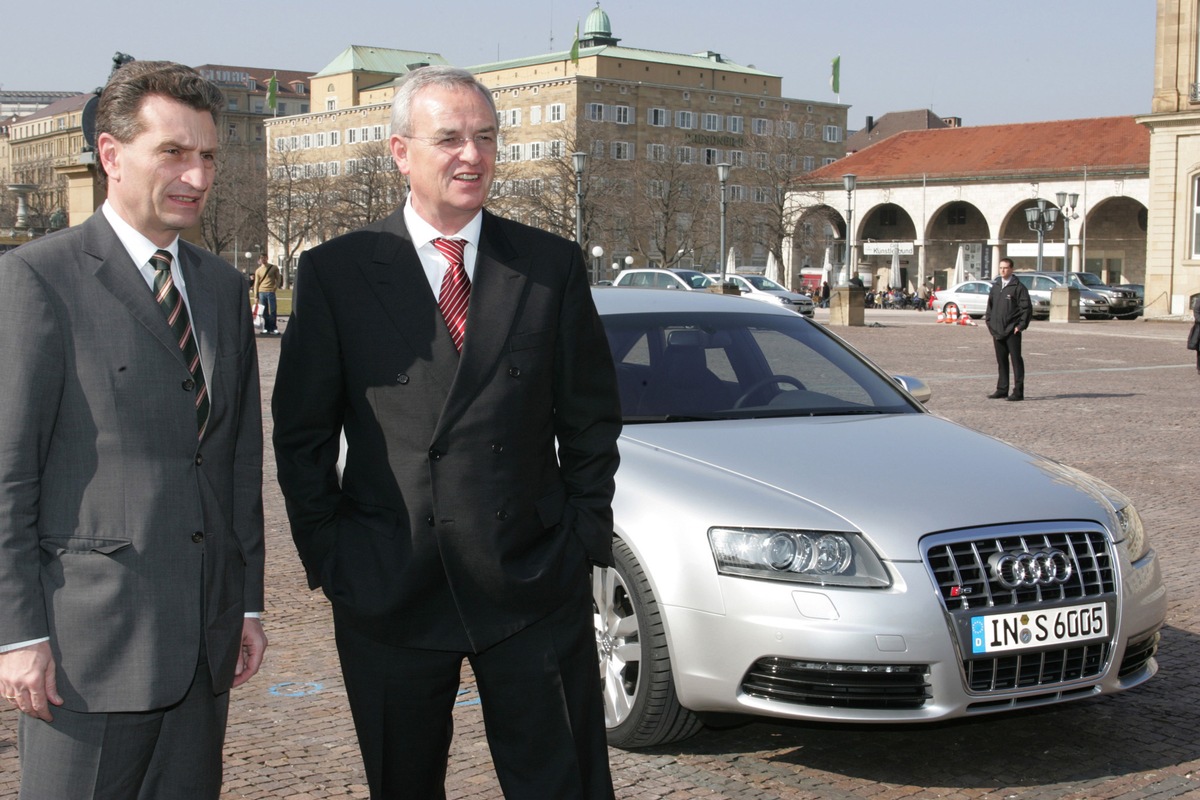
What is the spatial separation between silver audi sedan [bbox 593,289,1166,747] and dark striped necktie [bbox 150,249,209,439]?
2.01 metres

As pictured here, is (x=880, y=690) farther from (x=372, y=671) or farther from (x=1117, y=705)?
(x=372, y=671)

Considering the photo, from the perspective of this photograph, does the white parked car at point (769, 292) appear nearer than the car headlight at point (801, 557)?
No

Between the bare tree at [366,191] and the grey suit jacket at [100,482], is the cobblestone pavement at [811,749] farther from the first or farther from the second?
the bare tree at [366,191]

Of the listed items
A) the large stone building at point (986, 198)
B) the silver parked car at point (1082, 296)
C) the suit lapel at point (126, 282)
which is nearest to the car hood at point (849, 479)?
the suit lapel at point (126, 282)

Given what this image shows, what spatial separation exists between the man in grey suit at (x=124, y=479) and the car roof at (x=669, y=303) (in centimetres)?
338

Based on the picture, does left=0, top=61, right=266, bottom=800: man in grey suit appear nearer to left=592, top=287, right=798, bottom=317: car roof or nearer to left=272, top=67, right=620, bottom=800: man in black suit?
left=272, top=67, right=620, bottom=800: man in black suit

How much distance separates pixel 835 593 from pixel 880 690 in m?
0.32

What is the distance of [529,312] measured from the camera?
9.29ft

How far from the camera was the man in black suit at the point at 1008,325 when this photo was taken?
17672 millimetres

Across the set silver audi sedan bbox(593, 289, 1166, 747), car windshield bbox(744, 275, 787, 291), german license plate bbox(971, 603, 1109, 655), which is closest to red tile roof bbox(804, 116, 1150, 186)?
car windshield bbox(744, 275, 787, 291)

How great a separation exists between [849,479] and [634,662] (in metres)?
0.92

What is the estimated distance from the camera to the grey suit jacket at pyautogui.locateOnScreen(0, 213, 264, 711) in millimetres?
2361

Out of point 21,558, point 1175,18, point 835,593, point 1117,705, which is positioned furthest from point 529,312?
point 1175,18

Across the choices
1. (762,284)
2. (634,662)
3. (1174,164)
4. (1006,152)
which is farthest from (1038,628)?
(1006,152)
